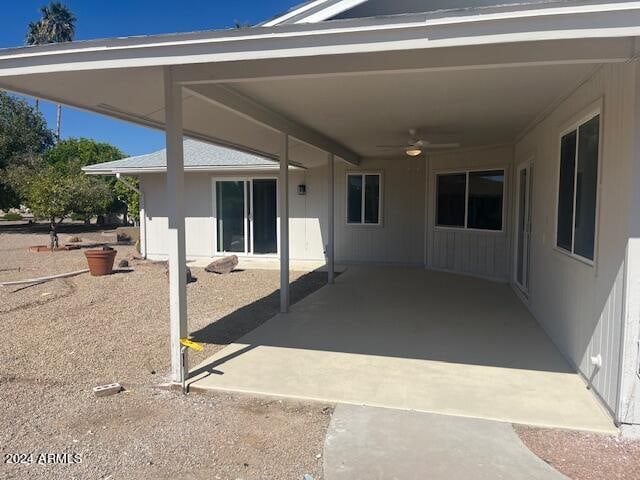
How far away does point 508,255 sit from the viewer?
852 centimetres

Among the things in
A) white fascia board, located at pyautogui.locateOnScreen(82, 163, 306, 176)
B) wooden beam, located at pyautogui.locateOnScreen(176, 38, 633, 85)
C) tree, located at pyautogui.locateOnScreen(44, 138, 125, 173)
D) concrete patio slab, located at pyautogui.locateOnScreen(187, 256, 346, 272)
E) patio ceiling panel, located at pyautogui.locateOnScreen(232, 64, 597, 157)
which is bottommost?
concrete patio slab, located at pyautogui.locateOnScreen(187, 256, 346, 272)

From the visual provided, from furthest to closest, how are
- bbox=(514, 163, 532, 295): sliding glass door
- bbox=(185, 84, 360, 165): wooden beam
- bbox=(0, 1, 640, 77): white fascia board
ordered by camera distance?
bbox=(514, 163, 532, 295): sliding glass door → bbox=(185, 84, 360, 165): wooden beam → bbox=(0, 1, 640, 77): white fascia board

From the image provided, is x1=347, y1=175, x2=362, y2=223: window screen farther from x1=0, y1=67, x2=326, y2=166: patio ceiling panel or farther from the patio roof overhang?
the patio roof overhang

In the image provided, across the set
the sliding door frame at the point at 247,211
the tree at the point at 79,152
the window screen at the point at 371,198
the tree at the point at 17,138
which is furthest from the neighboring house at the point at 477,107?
the tree at the point at 79,152

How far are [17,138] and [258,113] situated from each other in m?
23.7

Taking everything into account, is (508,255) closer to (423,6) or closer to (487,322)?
(487,322)

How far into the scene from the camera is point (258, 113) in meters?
5.39

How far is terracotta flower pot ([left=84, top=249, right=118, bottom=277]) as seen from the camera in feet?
30.8

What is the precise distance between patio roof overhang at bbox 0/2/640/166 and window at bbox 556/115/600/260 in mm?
510

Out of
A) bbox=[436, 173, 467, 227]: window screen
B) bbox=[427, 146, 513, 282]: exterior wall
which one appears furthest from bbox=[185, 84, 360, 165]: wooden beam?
bbox=[436, 173, 467, 227]: window screen

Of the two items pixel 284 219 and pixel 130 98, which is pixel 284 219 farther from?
pixel 130 98

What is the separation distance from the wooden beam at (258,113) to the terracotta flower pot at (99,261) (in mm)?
5051

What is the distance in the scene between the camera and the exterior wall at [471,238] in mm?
8500

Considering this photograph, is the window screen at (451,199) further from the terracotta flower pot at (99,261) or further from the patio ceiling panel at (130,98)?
the terracotta flower pot at (99,261)
